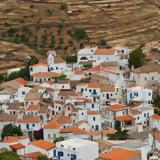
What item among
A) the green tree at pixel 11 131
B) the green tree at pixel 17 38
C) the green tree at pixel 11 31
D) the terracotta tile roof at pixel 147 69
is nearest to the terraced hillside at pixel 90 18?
the green tree at pixel 11 31

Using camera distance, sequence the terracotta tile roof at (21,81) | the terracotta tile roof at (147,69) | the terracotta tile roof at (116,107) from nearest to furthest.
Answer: the terracotta tile roof at (116,107) < the terracotta tile roof at (147,69) < the terracotta tile roof at (21,81)

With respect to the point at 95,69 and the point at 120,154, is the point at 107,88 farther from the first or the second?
the point at 120,154

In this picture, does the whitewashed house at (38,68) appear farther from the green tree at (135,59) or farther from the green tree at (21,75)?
the green tree at (135,59)

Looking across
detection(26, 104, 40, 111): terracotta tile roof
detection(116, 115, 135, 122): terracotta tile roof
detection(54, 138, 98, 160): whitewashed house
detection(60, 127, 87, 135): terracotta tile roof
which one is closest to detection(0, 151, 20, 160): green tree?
detection(54, 138, 98, 160): whitewashed house

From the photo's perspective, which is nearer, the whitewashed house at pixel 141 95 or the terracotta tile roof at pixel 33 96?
the whitewashed house at pixel 141 95

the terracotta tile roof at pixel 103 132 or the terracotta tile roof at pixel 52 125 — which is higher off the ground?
the terracotta tile roof at pixel 52 125

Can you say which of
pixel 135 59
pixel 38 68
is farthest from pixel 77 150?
pixel 38 68
